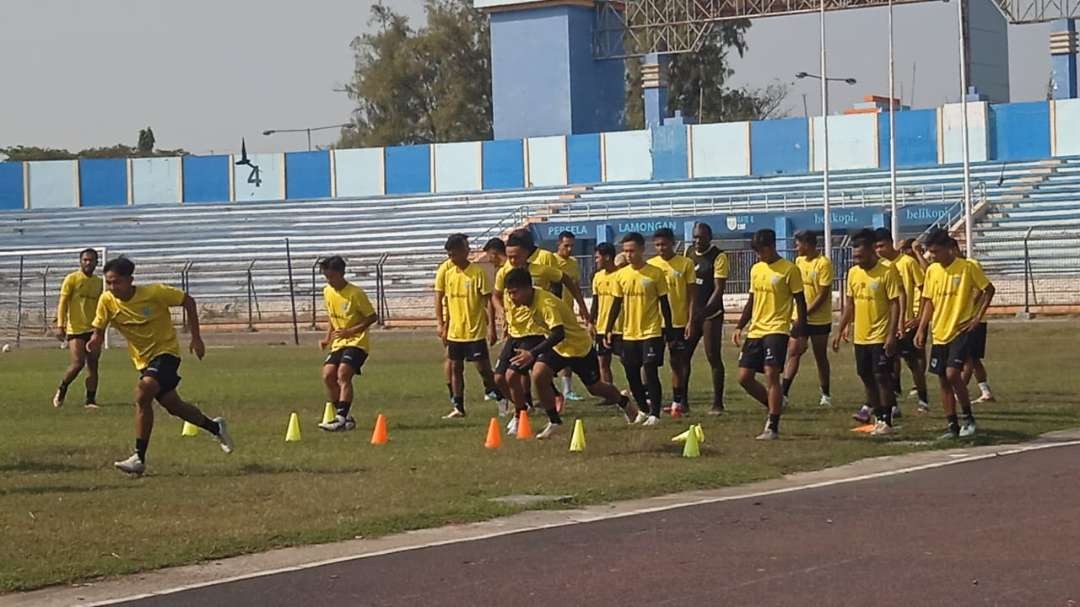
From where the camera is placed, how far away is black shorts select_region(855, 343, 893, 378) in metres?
17.1

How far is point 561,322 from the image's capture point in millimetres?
16562

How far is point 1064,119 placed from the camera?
54750 mm

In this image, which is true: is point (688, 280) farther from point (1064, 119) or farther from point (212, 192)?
point (212, 192)

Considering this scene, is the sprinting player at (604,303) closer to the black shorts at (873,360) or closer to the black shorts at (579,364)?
the black shorts at (579,364)

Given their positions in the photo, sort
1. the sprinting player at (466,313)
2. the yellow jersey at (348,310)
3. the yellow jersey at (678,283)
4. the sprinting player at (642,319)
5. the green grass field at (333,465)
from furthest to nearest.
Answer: the sprinting player at (466,313), the yellow jersey at (678,283), the yellow jersey at (348,310), the sprinting player at (642,319), the green grass field at (333,465)

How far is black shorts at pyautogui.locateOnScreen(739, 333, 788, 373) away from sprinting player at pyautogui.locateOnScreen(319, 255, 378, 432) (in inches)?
153

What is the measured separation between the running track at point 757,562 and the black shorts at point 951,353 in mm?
3129

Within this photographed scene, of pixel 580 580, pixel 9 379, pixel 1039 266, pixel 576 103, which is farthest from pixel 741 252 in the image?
pixel 580 580

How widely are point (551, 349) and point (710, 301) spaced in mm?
3234

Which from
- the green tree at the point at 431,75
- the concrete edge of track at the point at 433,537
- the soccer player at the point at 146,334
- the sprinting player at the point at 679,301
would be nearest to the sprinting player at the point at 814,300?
the sprinting player at the point at 679,301

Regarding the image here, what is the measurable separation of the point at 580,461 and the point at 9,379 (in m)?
16.6

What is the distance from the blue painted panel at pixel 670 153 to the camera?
59250mm

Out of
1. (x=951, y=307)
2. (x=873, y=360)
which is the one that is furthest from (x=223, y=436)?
(x=951, y=307)

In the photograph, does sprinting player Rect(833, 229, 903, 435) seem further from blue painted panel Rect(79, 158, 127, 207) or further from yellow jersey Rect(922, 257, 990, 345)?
blue painted panel Rect(79, 158, 127, 207)
